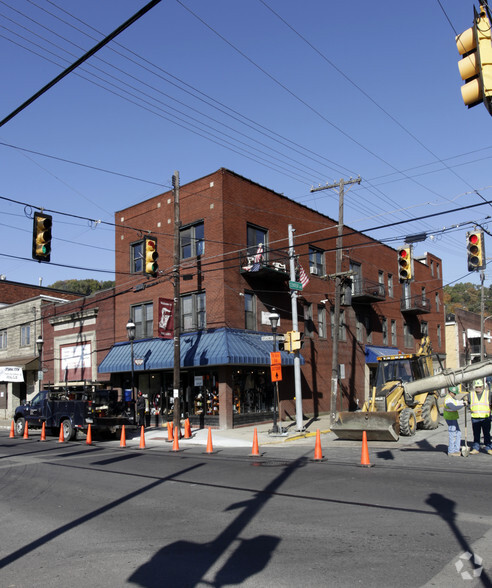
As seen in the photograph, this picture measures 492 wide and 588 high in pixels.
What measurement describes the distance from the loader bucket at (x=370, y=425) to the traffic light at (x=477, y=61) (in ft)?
40.6

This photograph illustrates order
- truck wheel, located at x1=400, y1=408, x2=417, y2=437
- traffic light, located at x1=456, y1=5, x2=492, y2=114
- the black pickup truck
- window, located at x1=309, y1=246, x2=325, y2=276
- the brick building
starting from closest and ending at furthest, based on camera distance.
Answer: traffic light, located at x1=456, y1=5, x2=492, y2=114 → truck wheel, located at x1=400, y1=408, x2=417, y2=437 → the black pickup truck → the brick building → window, located at x1=309, y1=246, x2=325, y2=276

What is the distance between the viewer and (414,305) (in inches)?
1695

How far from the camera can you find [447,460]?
13.5 meters

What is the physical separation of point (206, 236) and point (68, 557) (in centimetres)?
2068

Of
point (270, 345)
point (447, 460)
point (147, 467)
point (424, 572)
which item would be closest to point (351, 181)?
point (270, 345)

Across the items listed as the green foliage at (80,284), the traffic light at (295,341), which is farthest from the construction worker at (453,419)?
the green foliage at (80,284)

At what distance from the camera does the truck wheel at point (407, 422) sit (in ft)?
59.3

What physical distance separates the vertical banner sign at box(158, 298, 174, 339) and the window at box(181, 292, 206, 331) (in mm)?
1319

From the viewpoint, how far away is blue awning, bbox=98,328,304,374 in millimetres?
23750

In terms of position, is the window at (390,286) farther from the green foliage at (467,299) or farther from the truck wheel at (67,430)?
the green foliage at (467,299)

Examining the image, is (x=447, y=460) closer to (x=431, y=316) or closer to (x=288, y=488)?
(x=288, y=488)

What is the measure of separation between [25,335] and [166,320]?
18189mm

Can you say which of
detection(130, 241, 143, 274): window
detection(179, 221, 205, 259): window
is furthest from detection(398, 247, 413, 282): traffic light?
detection(130, 241, 143, 274): window

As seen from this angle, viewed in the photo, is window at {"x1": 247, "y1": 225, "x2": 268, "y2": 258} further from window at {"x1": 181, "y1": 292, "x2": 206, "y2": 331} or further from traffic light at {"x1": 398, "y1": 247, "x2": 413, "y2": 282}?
traffic light at {"x1": 398, "y1": 247, "x2": 413, "y2": 282}
